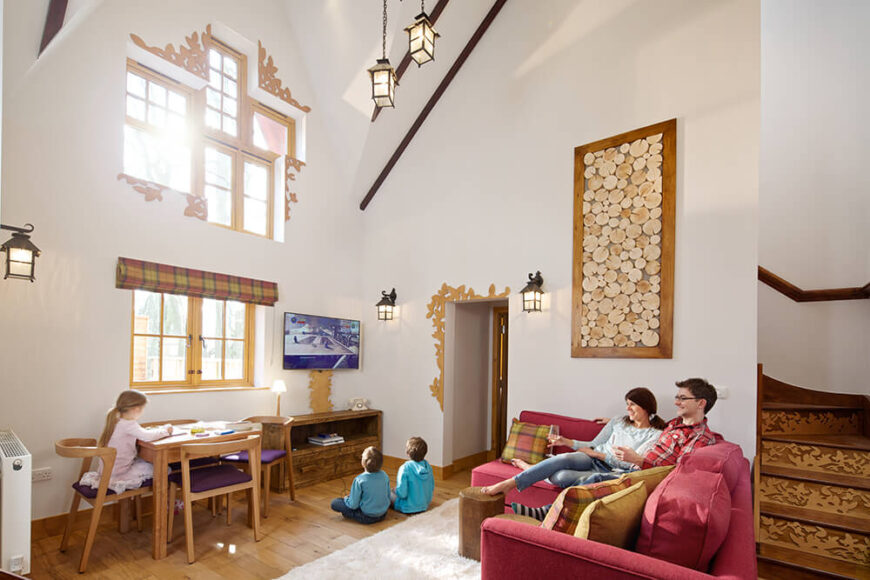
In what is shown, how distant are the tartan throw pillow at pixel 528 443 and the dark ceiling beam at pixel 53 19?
4432 millimetres

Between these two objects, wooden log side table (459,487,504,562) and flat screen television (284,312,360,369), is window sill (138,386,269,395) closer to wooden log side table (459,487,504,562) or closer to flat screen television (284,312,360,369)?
flat screen television (284,312,360,369)

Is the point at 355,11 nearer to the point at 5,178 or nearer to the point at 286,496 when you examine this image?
the point at 5,178

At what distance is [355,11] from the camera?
187 inches

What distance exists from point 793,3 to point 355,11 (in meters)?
4.28

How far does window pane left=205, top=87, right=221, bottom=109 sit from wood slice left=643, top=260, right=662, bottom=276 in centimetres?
422

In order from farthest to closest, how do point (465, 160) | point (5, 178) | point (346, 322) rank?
point (346, 322) → point (465, 160) → point (5, 178)

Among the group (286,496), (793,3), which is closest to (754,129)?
(793,3)

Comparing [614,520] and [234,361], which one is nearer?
[614,520]

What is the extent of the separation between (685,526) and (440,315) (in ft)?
12.6

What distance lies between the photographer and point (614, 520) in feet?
5.57

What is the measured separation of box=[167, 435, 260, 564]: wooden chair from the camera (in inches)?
124

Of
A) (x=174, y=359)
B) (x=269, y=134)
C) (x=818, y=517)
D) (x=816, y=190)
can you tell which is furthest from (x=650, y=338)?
(x=269, y=134)

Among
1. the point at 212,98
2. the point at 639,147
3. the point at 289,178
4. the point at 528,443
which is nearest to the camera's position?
the point at 528,443

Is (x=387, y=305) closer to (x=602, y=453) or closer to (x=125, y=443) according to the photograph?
(x=125, y=443)
